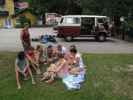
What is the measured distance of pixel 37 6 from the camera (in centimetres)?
6688

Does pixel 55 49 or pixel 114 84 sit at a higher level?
pixel 55 49

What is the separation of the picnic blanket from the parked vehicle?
17.0 m

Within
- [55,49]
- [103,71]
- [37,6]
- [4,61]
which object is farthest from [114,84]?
[37,6]

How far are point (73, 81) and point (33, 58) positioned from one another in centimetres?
229

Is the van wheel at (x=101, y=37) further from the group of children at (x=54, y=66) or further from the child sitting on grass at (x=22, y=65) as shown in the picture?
the child sitting on grass at (x=22, y=65)

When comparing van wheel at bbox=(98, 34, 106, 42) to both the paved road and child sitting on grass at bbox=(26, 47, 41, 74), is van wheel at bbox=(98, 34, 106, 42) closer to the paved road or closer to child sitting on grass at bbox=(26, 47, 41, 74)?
the paved road

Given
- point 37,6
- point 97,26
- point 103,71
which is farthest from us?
point 37,6

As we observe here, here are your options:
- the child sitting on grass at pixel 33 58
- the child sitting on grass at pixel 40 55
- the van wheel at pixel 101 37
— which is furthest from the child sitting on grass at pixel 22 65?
the van wheel at pixel 101 37

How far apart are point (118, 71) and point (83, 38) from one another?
17.3 metres

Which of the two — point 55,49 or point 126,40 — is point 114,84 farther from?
point 126,40

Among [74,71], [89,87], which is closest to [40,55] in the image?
[74,71]

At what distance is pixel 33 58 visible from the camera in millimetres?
13773

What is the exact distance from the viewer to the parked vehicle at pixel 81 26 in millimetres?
29375

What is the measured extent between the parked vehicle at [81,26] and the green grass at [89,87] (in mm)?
14977
